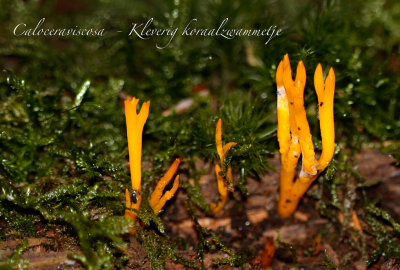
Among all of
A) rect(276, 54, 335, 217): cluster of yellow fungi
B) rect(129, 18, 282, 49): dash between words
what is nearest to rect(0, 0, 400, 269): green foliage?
rect(129, 18, 282, 49): dash between words

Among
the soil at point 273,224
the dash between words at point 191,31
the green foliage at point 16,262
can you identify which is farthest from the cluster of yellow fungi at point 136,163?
the dash between words at point 191,31

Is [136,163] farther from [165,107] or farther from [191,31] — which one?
[191,31]

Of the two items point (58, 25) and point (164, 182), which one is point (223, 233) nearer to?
point (164, 182)

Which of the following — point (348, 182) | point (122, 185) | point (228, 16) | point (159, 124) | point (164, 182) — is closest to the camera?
point (164, 182)

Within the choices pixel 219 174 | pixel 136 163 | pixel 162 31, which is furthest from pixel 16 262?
pixel 162 31

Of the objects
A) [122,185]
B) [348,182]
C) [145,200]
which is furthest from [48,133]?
[348,182]

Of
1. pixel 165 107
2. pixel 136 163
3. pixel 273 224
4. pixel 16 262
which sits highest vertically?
pixel 165 107

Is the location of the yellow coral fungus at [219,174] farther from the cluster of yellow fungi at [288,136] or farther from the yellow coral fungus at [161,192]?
the yellow coral fungus at [161,192]

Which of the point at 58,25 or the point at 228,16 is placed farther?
the point at 58,25

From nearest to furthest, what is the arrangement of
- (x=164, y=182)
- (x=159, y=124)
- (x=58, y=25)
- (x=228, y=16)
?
1. (x=164, y=182)
2. (x=159, y=124)
3. (x=228, y=16)
4. (x=58, y=25)
